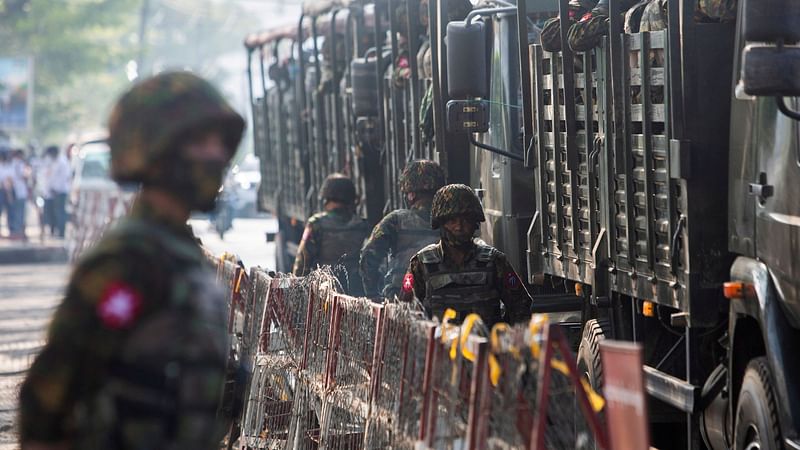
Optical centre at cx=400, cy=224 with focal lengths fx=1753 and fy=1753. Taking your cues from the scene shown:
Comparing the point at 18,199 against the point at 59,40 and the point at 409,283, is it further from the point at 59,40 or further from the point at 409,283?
the point at 409,283

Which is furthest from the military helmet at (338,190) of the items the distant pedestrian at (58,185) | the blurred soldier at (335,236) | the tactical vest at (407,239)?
the distant pedestrian at (58,185)

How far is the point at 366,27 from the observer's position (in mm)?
15852

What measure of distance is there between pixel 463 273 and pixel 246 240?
28214mm

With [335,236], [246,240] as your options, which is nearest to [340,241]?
[335,236]

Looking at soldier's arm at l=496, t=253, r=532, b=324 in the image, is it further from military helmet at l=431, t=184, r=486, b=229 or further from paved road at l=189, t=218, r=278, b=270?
paved road at l=189, t=218, r=278, b=270

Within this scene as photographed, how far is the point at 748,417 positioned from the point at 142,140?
4.02 metres

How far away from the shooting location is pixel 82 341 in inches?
140

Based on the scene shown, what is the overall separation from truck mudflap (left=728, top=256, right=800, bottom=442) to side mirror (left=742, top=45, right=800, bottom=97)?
1.20 metres

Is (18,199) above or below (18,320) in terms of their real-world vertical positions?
above

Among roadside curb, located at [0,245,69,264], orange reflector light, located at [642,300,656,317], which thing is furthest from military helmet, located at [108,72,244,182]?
roadside curb, located at [0,245,69,264]

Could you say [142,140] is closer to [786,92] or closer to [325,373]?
[786,92]

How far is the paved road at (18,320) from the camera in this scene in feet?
40.5

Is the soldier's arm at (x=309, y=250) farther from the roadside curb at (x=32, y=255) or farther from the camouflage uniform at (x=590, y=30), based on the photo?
the roadside curb at (x=32, y=255)

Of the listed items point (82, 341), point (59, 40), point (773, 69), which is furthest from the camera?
point (59, 40)
